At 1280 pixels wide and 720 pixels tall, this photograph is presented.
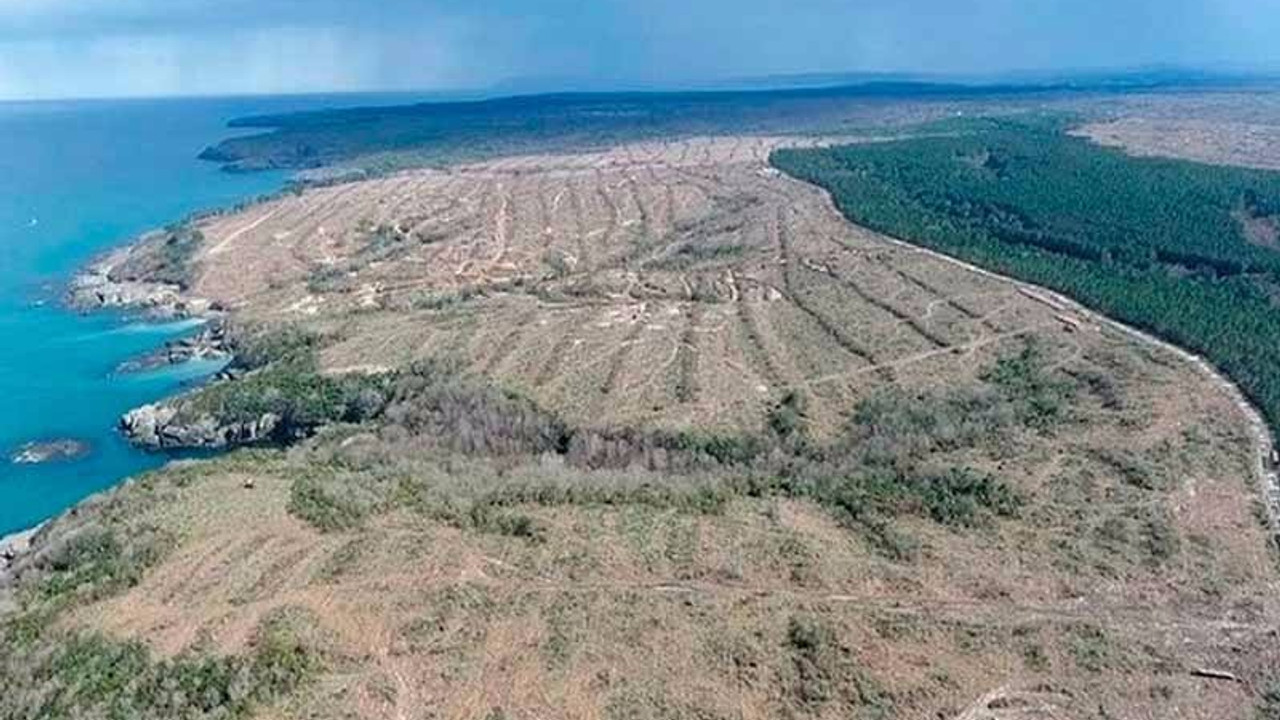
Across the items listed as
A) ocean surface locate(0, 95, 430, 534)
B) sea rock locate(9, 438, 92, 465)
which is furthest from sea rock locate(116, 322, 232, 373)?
sea rock locate(9, 438, 92, 465)

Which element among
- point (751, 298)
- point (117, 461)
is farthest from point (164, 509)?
point (751, 298)

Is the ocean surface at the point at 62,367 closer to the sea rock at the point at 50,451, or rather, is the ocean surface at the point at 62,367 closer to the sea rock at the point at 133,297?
the sea rock at the point at 50,451

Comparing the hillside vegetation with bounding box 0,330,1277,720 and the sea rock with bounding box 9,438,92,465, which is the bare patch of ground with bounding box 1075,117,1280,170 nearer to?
the hillside vegetation with bounding box 0,330,1277,720

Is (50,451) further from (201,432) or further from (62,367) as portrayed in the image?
(62,367)

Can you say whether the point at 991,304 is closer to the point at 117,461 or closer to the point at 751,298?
the point at 751,298

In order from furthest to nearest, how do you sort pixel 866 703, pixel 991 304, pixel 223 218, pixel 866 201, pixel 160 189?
1. pixel 160 189
2. pixel 223 218
3. pixel 866 201
4. pixel 991 304
5. pixel 866 703
